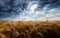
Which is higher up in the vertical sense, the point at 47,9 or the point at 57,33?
the point at 47,9

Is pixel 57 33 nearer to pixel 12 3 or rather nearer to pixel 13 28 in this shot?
pixel 13 28

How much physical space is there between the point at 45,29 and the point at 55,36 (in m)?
0.19

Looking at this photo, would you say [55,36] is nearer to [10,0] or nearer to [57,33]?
[57,33]

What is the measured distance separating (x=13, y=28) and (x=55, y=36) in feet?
2.10

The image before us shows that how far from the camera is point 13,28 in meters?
2.15

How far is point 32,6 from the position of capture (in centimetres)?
264

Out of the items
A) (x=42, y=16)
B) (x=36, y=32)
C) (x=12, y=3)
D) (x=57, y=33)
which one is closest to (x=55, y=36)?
(x=57, y=33)

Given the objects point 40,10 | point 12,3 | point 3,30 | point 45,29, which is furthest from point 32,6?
point 3,30

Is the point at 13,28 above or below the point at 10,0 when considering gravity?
below

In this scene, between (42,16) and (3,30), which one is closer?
(3,30)

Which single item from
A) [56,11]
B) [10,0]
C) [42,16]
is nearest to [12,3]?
[10,0]

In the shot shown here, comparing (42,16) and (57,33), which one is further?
(42,16)

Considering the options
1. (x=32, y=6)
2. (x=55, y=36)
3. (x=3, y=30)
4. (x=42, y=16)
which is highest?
(x=32, y=6)

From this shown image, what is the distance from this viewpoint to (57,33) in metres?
2.19
